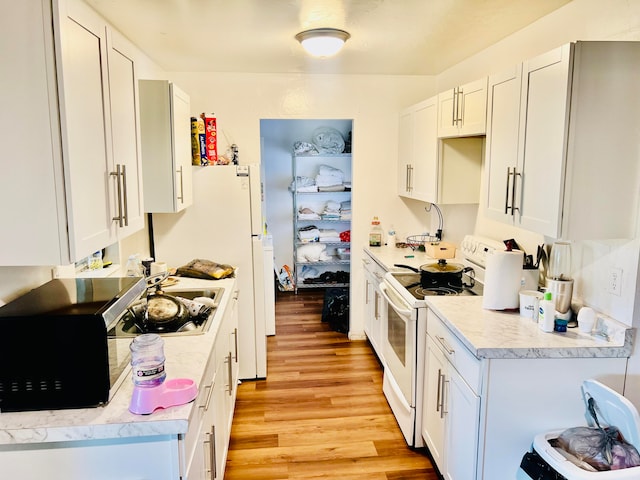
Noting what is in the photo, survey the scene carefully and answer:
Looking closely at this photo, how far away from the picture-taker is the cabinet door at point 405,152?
3.90m

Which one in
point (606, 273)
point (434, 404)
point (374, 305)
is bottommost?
point (434, 404)

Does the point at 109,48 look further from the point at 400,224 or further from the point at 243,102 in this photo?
the point at 400,224

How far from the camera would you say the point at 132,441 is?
1.43 meters

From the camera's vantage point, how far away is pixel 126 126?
190 centimetres

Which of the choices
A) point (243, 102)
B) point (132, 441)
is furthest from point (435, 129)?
point (132, 441)

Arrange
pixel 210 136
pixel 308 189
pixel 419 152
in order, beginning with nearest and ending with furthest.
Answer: pixel 210 136 < pixel 419 152 < pixel 308 189

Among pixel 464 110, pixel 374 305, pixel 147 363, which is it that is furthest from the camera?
pixel 374 305

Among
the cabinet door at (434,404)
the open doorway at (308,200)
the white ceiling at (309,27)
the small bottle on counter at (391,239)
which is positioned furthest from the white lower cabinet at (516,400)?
the open doorway at (308,200)

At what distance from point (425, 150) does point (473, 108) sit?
2.44 feet

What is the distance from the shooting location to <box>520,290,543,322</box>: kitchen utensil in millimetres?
2166

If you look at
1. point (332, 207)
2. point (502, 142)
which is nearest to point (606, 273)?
point (502, 142)

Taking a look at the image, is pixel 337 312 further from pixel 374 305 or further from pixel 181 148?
pixel 181 148

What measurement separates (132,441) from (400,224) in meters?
3.27

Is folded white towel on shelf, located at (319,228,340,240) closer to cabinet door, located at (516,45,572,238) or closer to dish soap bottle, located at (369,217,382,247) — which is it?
dish soap bottle, located at (369,217,382,247)
